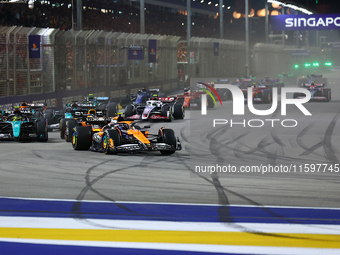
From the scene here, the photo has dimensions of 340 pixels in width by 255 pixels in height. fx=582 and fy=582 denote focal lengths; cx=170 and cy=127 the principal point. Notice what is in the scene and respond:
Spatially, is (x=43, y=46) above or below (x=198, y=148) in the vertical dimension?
above

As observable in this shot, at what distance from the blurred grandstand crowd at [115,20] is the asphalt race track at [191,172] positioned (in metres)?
17.9

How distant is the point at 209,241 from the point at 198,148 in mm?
8487

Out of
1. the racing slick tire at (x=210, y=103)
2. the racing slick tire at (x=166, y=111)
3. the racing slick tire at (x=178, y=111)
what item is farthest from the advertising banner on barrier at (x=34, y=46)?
the racing slick tire at (x=210, y=103)

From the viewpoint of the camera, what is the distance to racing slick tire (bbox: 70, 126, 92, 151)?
46.5ft

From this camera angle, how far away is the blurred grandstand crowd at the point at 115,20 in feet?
110

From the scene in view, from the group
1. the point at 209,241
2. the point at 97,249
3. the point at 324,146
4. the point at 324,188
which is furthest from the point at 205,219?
the point at 324,146

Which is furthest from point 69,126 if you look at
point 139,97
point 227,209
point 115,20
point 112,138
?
point 115,20

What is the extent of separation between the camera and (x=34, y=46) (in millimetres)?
24078

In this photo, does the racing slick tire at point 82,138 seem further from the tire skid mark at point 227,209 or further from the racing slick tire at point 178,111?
the racing slick tire at point 178,111

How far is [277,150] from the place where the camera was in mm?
14297

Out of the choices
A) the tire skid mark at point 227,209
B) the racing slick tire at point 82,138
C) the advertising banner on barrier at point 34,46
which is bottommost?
the tire skid mark at point 227,209

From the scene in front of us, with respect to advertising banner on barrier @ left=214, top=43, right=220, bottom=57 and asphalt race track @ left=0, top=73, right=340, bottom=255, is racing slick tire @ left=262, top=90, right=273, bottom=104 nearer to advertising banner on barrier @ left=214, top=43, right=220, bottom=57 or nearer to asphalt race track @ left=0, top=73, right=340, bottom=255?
asphalt race track @ left=0, top=73, right=340, bottom=255

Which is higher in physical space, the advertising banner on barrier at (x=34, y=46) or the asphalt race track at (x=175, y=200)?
the advertising banner on barrier at (x=34, y=46)

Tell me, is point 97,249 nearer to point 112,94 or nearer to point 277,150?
point 277,150
